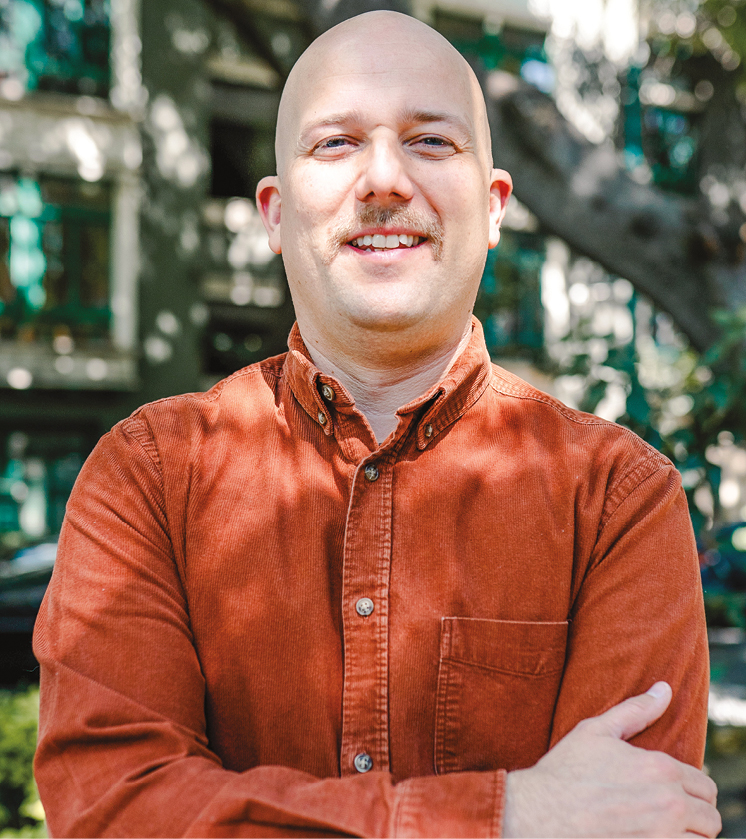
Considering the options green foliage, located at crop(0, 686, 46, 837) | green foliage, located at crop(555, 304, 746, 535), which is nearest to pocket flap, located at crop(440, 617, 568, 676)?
green foliage, located at crop(555, 304, 746, 535)

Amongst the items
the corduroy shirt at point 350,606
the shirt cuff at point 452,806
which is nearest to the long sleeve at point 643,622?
the corduroy shirt at point 350,606

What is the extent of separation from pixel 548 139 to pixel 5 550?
6.33 m

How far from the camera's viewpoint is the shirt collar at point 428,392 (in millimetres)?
1735

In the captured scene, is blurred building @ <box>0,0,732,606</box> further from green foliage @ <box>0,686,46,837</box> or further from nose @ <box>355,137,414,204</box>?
nose @ <box>355,137,414,204</box>

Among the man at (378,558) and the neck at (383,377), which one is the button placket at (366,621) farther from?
the neck at (383,377)

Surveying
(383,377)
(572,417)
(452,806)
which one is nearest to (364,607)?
(452,806)

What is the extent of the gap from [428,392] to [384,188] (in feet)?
1.44

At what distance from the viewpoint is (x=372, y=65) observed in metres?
1.69

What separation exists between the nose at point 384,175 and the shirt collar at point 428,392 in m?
0.39

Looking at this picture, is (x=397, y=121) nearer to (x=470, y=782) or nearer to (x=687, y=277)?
(x=470, y=782)

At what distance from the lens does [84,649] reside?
1.48 m

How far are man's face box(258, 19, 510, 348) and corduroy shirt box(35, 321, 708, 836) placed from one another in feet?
0.66

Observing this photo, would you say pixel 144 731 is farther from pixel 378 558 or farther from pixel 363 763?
pixel 378 558

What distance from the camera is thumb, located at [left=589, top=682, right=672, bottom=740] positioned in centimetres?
142
